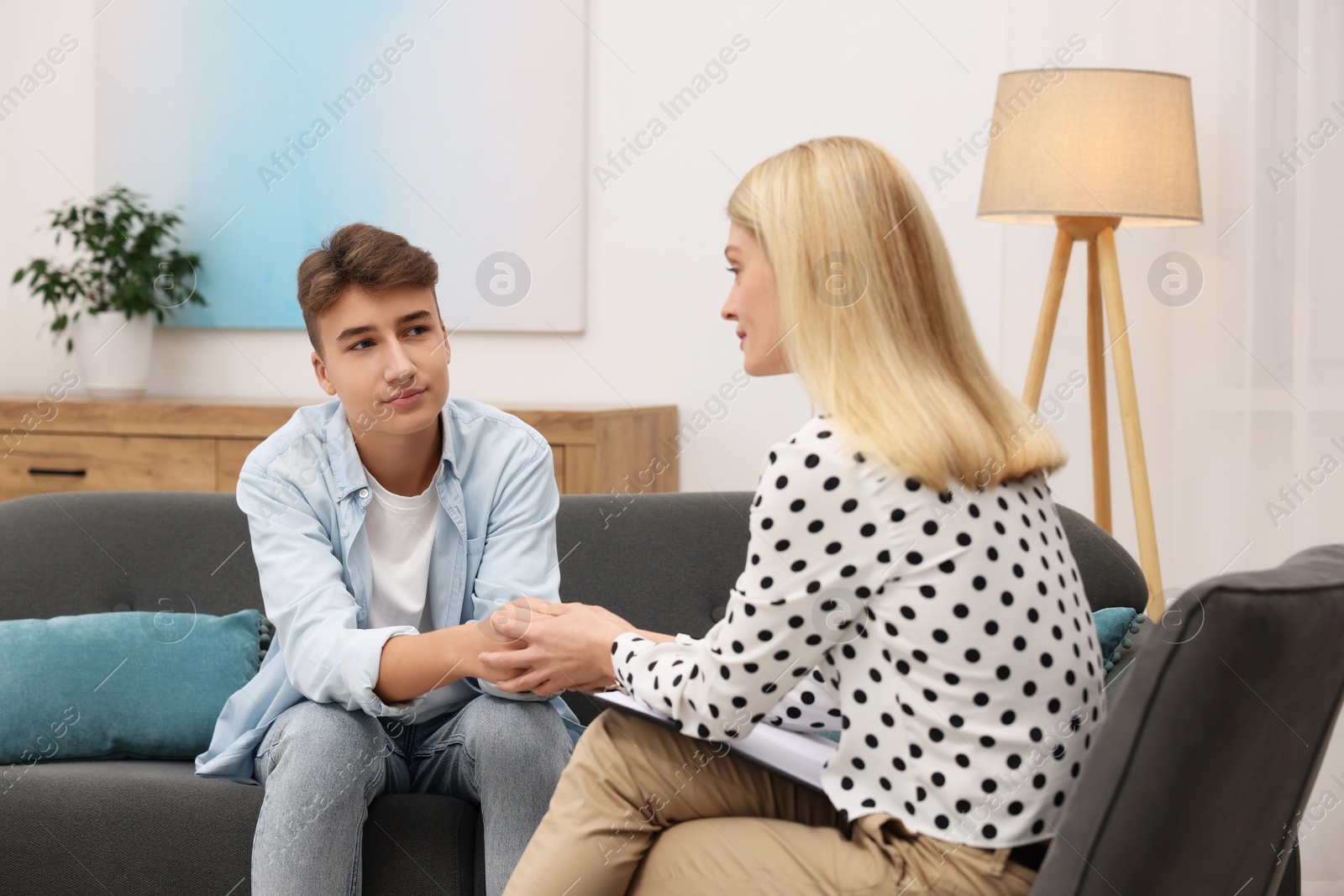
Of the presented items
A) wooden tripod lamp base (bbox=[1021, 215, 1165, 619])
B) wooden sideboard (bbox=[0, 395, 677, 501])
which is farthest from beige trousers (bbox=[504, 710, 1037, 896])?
wooden sideboard (bbox=[0, 395, 677, 501])

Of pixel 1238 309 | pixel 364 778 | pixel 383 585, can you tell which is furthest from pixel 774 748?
pixel 1238 309

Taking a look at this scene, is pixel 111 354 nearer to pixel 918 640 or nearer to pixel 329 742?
pixel 329 742

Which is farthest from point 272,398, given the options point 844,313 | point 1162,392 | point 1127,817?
point 1127,817

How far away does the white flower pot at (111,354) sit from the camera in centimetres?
348

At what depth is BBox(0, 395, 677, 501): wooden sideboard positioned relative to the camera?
304cm

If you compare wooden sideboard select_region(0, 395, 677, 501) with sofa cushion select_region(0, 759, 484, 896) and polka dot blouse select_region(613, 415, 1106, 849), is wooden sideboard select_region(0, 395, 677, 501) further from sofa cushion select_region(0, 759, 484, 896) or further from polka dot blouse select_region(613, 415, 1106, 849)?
polka dot blouse select_region(613, 415, 1106, 849)

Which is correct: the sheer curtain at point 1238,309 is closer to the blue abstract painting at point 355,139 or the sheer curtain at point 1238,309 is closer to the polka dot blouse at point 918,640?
the blue abstract painting at point 355,139

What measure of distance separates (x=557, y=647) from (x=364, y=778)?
316 millimetres

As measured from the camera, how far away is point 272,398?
3498 mm

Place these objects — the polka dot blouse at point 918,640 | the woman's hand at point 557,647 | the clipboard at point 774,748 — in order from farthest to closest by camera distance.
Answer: the woman's hand at point 557,647
the clipboard at point 774,748
the polka dot blouse at point 918,640

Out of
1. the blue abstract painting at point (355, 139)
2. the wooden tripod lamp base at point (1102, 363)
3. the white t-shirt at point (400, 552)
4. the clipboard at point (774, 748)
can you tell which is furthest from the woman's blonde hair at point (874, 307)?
the blue abstract painting at point (355, 139)

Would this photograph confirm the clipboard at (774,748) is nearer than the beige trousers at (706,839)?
No

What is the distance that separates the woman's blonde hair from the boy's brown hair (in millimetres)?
657

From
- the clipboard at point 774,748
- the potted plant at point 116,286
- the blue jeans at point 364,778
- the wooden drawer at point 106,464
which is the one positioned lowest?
the blue jeans at point 364,778
